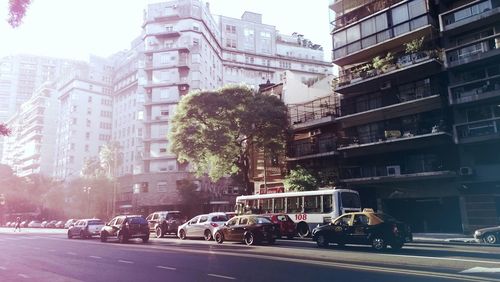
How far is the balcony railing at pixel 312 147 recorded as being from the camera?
35.3 m

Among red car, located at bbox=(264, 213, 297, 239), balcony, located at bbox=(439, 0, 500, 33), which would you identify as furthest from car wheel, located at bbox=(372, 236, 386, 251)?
balcony, located at bbox=(439, 0, 500, 33)

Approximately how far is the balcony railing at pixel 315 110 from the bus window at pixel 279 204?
11675mm

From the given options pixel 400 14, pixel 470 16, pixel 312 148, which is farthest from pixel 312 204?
pixel 470 16

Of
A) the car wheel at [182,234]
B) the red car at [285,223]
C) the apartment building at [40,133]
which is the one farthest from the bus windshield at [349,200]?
the apartment building at [40,133]

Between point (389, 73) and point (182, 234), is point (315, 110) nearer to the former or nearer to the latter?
point (389, 73)

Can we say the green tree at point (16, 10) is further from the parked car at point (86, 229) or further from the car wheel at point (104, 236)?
the parked car at point (86, 229)

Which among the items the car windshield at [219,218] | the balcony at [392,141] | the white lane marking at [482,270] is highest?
the balcony at [392,141]

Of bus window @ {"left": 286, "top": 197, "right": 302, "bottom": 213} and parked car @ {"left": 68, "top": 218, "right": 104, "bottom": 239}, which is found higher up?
bus window @ {"left": 286, "top": 197, "right": 302, "bottom": 213}

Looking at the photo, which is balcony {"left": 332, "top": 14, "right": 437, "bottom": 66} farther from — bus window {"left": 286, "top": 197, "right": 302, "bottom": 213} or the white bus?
bus window {"left": 286, "top": 197, "right": 302, "bottom": 213}

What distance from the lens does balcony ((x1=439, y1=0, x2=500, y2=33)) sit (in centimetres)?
2609

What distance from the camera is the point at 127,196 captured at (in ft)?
226

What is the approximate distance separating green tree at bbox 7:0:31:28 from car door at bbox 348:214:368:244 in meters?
14.9

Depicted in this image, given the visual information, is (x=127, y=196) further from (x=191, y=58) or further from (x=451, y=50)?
(x=451, y=50)

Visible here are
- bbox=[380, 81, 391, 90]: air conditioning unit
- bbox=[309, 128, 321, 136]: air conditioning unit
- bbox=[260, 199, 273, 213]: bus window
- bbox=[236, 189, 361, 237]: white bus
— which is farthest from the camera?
bbox=[309, 128, 321, 136]: air conditioning unit
